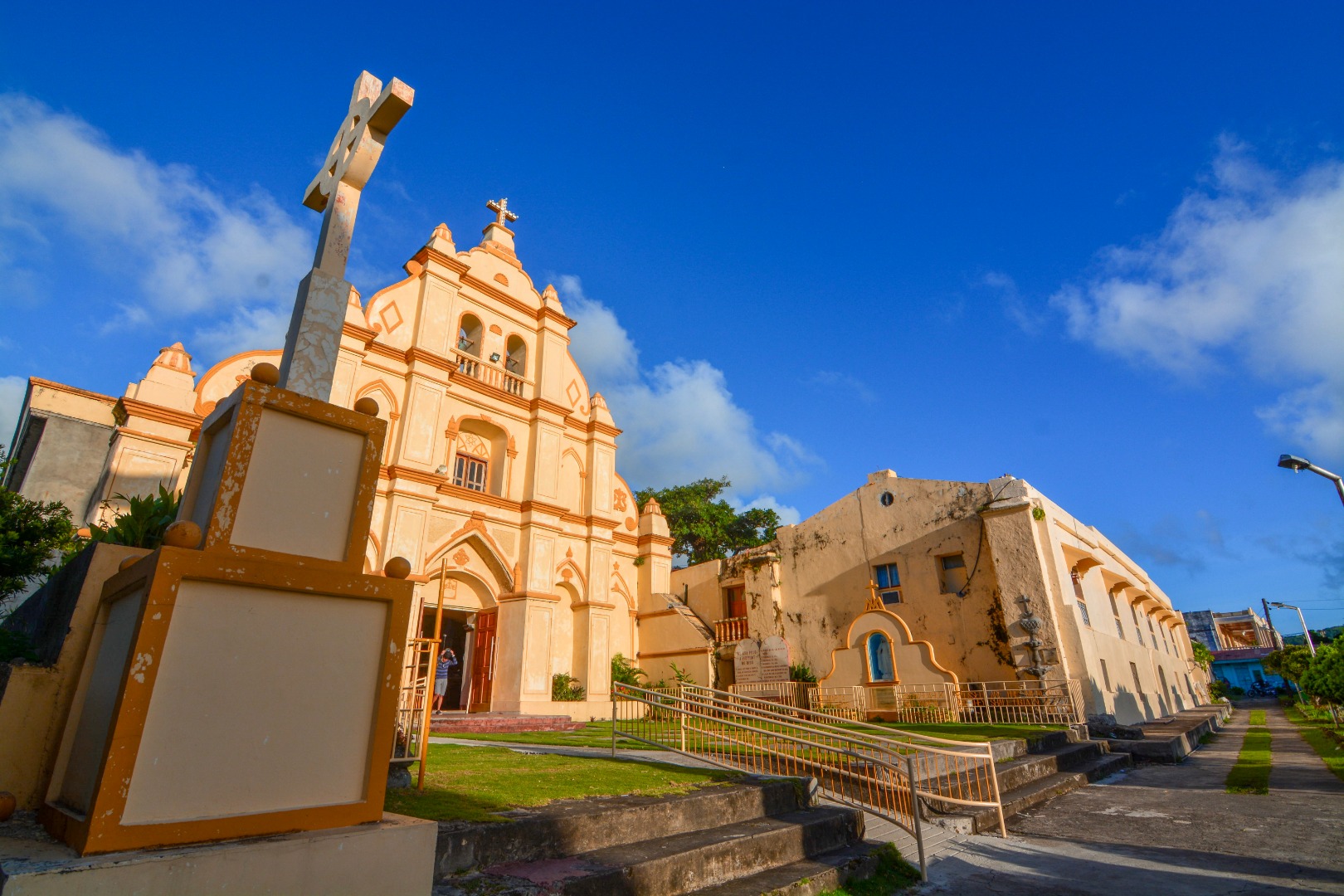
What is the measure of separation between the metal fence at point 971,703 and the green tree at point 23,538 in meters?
12.8

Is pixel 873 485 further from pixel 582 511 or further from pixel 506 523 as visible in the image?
pixel 506 523

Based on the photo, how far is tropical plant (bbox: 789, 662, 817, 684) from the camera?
17484 mm

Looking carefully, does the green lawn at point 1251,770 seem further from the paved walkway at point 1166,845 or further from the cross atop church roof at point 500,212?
the cross atop church roof at point 500,212

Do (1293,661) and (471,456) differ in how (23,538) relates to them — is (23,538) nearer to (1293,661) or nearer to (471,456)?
(471,456)

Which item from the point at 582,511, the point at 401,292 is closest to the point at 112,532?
the point at 401,292

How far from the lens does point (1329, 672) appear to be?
42.0ft

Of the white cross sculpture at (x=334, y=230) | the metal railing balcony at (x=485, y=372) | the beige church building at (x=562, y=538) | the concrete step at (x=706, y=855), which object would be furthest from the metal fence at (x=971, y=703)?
the white cross sculpture at (x=334, y=230)

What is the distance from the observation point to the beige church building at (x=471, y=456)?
13.0 meters

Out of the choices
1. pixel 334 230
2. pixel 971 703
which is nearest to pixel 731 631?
pixel 971 703

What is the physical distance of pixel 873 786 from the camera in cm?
719

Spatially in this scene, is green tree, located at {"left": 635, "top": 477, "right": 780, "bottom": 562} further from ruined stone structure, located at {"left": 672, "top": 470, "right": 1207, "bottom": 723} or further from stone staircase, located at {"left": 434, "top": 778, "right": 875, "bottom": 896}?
stone staircase, located at {"left": 434, "top": 778, "right": 875, "bottom": 896}

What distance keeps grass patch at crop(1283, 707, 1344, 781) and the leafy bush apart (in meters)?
13.9

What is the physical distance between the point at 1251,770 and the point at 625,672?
13654 mm

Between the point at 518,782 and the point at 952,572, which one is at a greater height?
the point at 952,572
